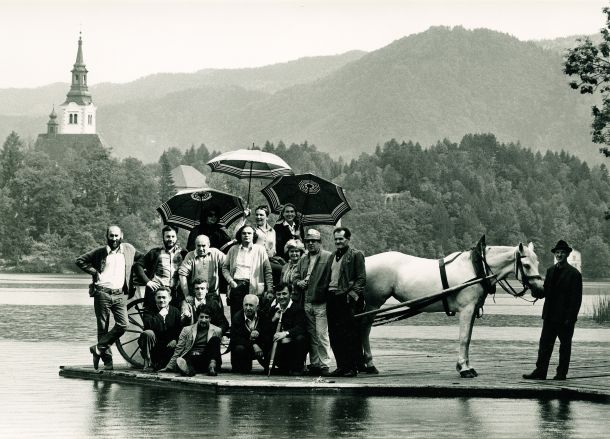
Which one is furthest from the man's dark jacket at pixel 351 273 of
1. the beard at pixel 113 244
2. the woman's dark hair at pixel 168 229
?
the beard at pixel 113 244

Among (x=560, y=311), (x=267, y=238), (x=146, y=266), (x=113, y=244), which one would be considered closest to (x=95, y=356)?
(x=146, y=266)

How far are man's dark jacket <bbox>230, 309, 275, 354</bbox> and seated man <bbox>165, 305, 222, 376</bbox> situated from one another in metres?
0.35

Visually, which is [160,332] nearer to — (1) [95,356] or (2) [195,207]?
(1) [95,356]

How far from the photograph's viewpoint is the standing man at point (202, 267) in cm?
1888

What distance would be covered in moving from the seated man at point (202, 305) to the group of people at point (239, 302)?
0.04 feet

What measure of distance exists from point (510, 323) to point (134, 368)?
23.7m

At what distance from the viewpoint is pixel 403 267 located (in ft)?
62.1

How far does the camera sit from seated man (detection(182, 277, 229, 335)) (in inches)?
722

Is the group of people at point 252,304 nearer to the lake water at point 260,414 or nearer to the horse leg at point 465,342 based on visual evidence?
the horse leg at point 465,342

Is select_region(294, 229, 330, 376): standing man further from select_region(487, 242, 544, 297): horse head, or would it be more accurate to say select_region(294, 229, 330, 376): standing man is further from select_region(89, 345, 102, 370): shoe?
select_region(89, 345, 102, 370): shoe

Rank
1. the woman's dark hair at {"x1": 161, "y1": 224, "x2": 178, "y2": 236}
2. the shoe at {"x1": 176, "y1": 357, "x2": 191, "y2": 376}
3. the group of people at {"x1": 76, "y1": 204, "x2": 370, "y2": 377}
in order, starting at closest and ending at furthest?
1. the shoe at {"x1": 176, "y1": 357, "x2": 191, "y2": 376}
2. the group of people at {"x1": 76, "y1": 204, "x2": 370, "y2": 377}
3. the woman's dark hair at {"x1": 161, "y1": 224, "x2": 178, "y2": 236}

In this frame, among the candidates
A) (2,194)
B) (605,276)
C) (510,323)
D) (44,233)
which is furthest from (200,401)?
(605,276)

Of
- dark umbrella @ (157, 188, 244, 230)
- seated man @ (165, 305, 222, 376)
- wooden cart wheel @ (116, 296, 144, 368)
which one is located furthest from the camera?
dark umbrella @ (157, 188, 244, 230)

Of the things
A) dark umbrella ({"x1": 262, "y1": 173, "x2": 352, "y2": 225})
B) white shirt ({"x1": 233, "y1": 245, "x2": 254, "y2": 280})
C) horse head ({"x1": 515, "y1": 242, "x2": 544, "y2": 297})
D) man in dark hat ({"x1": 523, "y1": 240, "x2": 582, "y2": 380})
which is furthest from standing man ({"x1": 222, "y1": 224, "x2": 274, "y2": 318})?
man in dark hat ({"x1": 523, "y1": 240, "x2": 582, "y2": 380})
